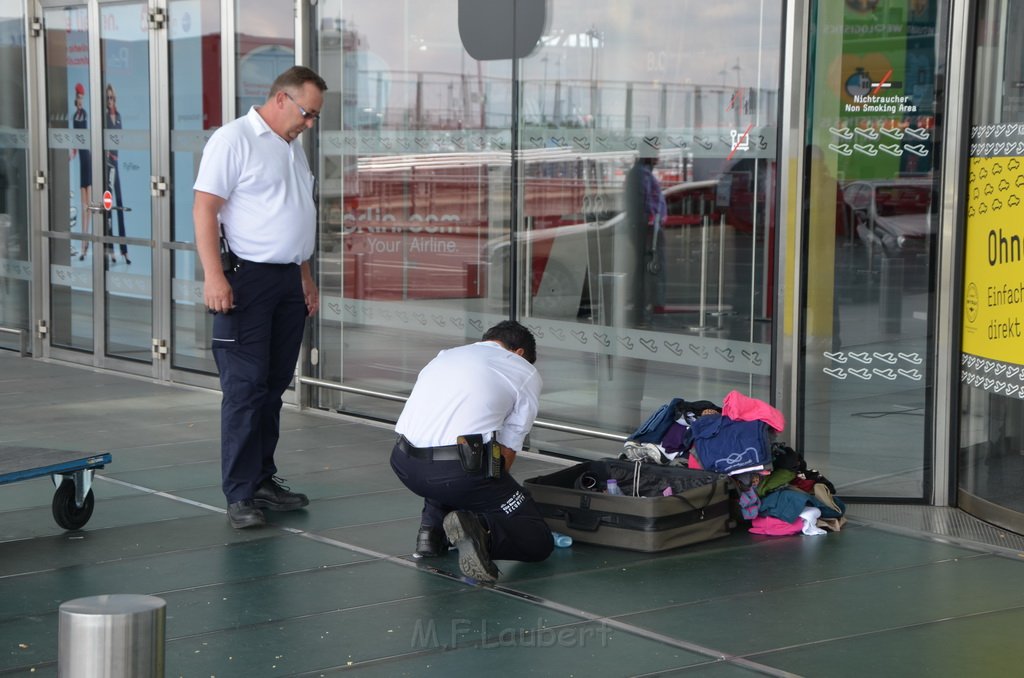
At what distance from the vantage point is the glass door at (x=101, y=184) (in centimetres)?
1070

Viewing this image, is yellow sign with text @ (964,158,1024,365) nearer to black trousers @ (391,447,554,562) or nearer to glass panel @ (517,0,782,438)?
glass panel @ (517,0,782,438)

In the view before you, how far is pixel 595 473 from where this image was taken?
6211 mm

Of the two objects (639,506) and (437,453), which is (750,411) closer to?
(639,506)

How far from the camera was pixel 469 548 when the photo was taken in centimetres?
522

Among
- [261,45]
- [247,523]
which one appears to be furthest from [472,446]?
[261,45]

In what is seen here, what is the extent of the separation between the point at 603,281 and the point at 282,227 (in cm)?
220

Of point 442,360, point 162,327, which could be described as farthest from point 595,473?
point 162,327

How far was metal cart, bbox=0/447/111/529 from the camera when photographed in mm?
5836

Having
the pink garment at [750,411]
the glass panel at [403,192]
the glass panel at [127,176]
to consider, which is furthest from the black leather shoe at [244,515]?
the glass panel at [127,176]

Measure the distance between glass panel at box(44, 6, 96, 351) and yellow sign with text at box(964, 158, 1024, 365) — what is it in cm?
724

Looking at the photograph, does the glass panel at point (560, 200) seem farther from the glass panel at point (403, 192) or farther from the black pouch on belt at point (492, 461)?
the black pouch on belt at point (492, 461)

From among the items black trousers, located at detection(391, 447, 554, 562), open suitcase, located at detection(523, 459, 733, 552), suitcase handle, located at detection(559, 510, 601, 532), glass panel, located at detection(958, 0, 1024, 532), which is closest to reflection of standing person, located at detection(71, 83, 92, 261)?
open suitcase, located at detection(523, 459, 733, 552)

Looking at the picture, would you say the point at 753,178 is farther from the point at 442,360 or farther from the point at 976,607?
the point at 976,607

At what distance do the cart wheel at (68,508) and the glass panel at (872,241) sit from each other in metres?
3.37
